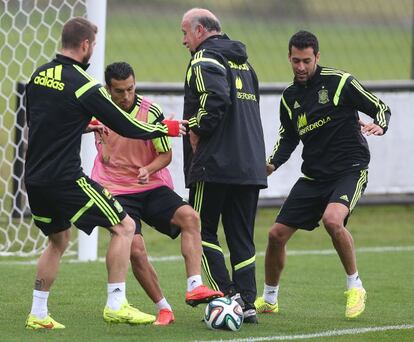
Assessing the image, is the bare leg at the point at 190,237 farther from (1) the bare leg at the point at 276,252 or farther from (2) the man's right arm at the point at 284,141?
(2) the man's right arm at the point at 284,141

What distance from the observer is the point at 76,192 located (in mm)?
7238

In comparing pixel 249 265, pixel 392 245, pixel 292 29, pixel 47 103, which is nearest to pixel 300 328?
pixel 249 265

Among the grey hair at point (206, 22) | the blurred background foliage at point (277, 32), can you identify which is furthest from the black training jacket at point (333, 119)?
the blurred background foliage at point (277, 32)

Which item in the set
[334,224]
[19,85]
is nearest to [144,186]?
[334,224]

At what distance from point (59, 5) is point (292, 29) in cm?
948

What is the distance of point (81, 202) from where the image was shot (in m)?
7.25

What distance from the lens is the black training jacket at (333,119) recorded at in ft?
27.8

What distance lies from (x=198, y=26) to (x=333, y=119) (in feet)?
4.36

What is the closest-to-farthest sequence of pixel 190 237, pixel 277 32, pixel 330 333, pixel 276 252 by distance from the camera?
pixel 330 333, pixel 190 237, pixel 276 252, pixel 277 32

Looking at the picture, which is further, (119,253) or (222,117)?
(222,117)

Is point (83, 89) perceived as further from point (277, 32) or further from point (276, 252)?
point (277, 32)

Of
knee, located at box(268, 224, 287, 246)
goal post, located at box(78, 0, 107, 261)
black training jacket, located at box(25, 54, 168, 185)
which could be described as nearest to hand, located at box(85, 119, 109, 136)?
black training jacket, located at box(25, 54, 168, 185)

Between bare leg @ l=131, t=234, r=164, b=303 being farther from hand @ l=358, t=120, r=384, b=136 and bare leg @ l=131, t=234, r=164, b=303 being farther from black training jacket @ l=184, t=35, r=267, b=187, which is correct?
hand @ l=358, t=120, r=384, b=136

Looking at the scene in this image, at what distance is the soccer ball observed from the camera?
7.45m
